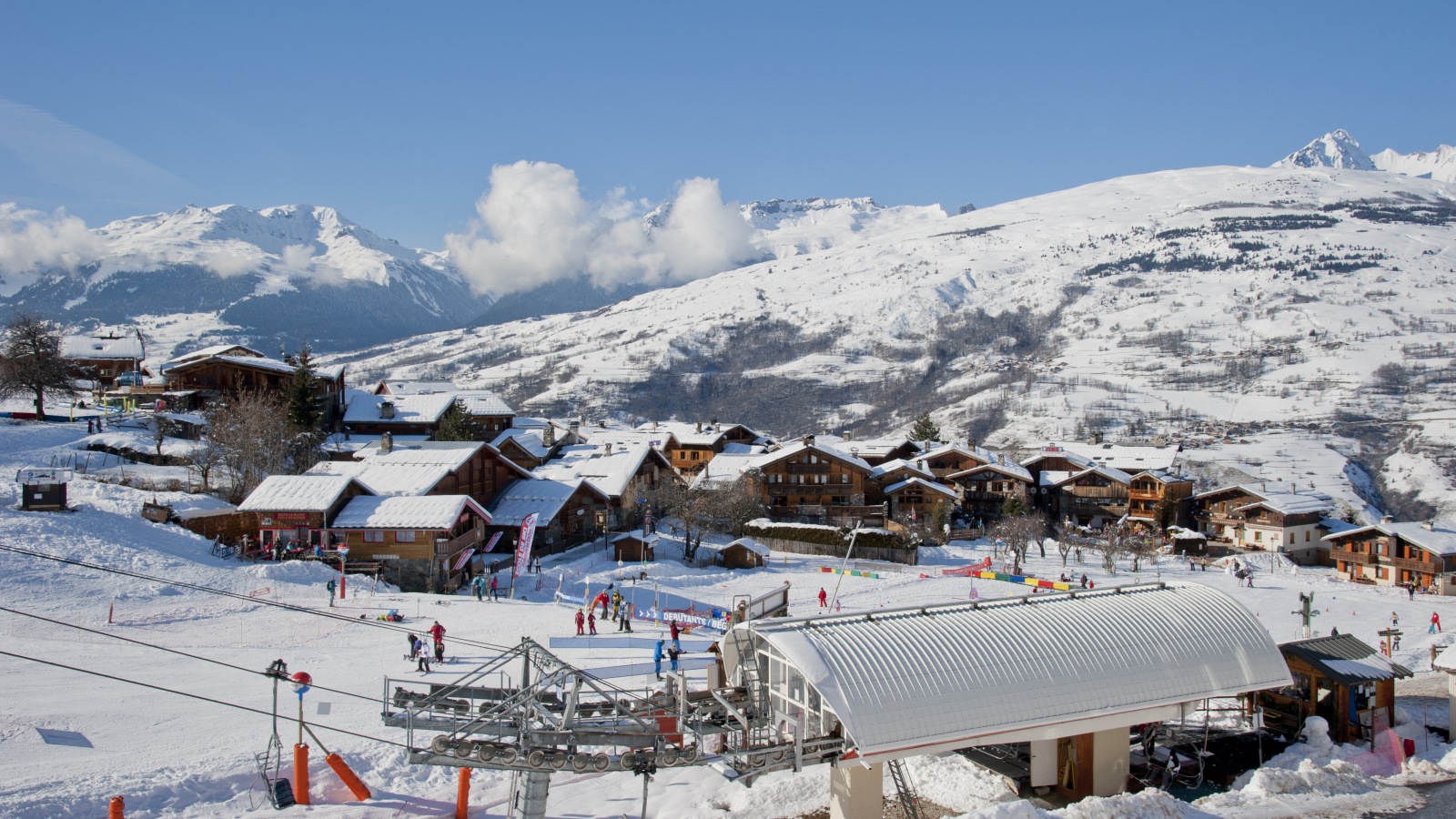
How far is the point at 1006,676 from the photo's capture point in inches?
637

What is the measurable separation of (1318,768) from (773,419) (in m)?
166

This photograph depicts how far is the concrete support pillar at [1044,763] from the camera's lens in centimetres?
1739

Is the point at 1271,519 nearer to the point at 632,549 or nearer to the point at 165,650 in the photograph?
Answer: the point at 632,549

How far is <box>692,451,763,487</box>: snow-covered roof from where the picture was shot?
209 feet

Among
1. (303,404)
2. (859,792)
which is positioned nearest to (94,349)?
(303,404)

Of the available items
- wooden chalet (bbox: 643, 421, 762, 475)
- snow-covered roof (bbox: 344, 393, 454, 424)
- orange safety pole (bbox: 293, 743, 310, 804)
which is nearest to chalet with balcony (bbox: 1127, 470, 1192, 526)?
wooden chalet (bbox: 643, 421, 762, 475)

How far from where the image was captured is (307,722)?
18469 mm

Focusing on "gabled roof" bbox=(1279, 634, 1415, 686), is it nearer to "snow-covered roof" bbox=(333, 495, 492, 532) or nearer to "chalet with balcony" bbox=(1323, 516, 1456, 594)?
"snow-covered roof" bbox=(333, 495, 492, 532)

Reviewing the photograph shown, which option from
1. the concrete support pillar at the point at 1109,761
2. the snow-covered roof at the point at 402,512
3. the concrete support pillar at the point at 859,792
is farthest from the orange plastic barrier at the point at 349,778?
the snow-covered roof at the point at 402,512

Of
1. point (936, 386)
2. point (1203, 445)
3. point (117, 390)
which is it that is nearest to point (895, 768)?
point (117, 390)

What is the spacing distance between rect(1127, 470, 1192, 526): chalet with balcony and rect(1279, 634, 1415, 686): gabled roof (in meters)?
55.9

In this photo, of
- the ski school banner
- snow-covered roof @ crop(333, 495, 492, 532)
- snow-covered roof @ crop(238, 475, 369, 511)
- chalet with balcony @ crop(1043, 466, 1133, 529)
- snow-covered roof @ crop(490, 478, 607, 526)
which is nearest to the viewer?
the ski school banner

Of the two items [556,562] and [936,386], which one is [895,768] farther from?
[936,386]

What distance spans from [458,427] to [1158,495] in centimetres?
5894
